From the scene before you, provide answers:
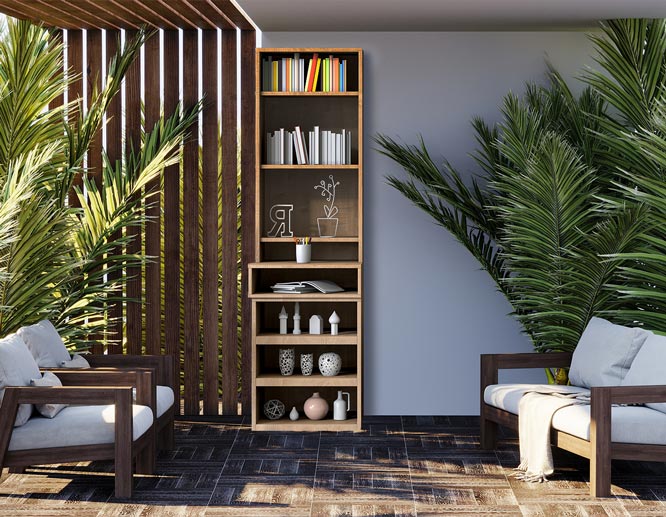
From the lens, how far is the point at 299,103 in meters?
6.41

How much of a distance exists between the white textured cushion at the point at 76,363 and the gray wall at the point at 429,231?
7.16 ft

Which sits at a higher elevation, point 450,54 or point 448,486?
point 450,54

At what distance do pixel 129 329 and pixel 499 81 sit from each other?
3.42 m

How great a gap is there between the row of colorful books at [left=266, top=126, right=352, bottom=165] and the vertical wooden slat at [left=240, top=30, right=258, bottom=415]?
310mm

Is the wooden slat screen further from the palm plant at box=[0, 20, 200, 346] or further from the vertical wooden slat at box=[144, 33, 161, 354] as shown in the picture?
the palm plant at box=[0, 20, 200, 346]

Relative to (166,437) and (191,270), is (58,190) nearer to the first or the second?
(191,270)

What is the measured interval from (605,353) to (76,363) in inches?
126

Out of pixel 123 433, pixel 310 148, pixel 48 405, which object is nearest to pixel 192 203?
pixel 310 148

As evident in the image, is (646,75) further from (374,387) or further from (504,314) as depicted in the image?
(374,387)

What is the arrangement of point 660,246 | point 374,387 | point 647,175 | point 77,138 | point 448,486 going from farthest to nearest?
1. point 374,387
2. point 77,138
3. point 647,175
4. point 660,246
5. point 448,486

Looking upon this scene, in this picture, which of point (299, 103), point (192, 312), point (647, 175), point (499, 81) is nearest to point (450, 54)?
point (499, 81)

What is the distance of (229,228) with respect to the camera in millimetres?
6539

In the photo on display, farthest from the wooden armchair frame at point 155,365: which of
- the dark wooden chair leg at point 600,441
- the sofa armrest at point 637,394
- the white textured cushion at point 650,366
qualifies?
the white textured cushion at point 650,366

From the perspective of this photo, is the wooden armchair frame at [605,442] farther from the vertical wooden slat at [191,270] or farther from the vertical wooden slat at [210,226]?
the vertical wooden slat at [191,270]
